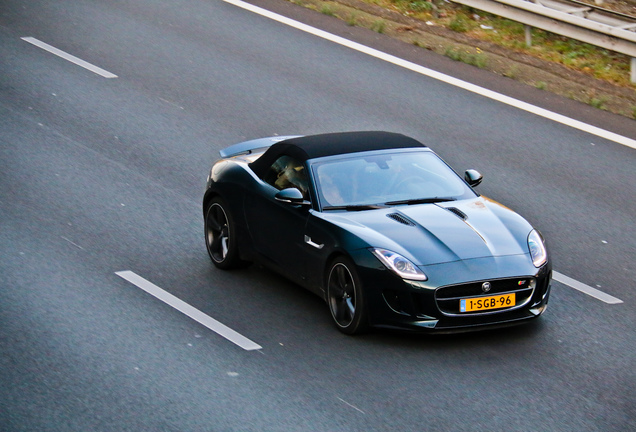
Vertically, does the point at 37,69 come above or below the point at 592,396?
below

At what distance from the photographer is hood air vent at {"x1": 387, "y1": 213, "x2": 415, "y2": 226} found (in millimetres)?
9086

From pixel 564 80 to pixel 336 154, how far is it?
24.8 ft

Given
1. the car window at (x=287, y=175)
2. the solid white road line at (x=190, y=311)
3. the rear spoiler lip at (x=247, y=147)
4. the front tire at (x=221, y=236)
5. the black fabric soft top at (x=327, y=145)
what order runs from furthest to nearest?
the rear spoiler lip at (x=247, y=147) < the front tire at (x=221, y=236) < the black fabric soft top at (x=327, y=145) < the car window at (x=287, y=175) < the solid white road line at (x=190, y=311)

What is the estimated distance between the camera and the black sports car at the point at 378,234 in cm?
856

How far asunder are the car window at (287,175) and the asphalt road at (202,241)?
1.00 m

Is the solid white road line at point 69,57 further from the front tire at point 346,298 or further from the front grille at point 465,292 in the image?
the front grille at point 465,292

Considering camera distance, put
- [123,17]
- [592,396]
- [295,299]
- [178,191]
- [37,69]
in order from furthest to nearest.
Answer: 1. [123,17]
2. [37,69]
3. [178,191]
4. [295,299]
5. [592,396]

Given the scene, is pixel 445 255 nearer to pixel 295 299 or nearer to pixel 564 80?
pixel 295 299

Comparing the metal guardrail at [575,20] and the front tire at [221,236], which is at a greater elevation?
the metal guardrail at [575,20]

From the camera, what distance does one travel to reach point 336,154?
32.7ft

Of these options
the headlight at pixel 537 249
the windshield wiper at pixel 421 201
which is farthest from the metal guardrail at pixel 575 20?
the headlight at pixel 537 249

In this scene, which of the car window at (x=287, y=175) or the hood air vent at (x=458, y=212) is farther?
the car window at (x=287, y=175)

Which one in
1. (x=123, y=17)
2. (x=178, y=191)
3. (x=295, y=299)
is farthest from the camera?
(x=123, y=17)

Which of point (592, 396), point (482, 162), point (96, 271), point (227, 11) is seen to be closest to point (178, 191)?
point (96, 271)
